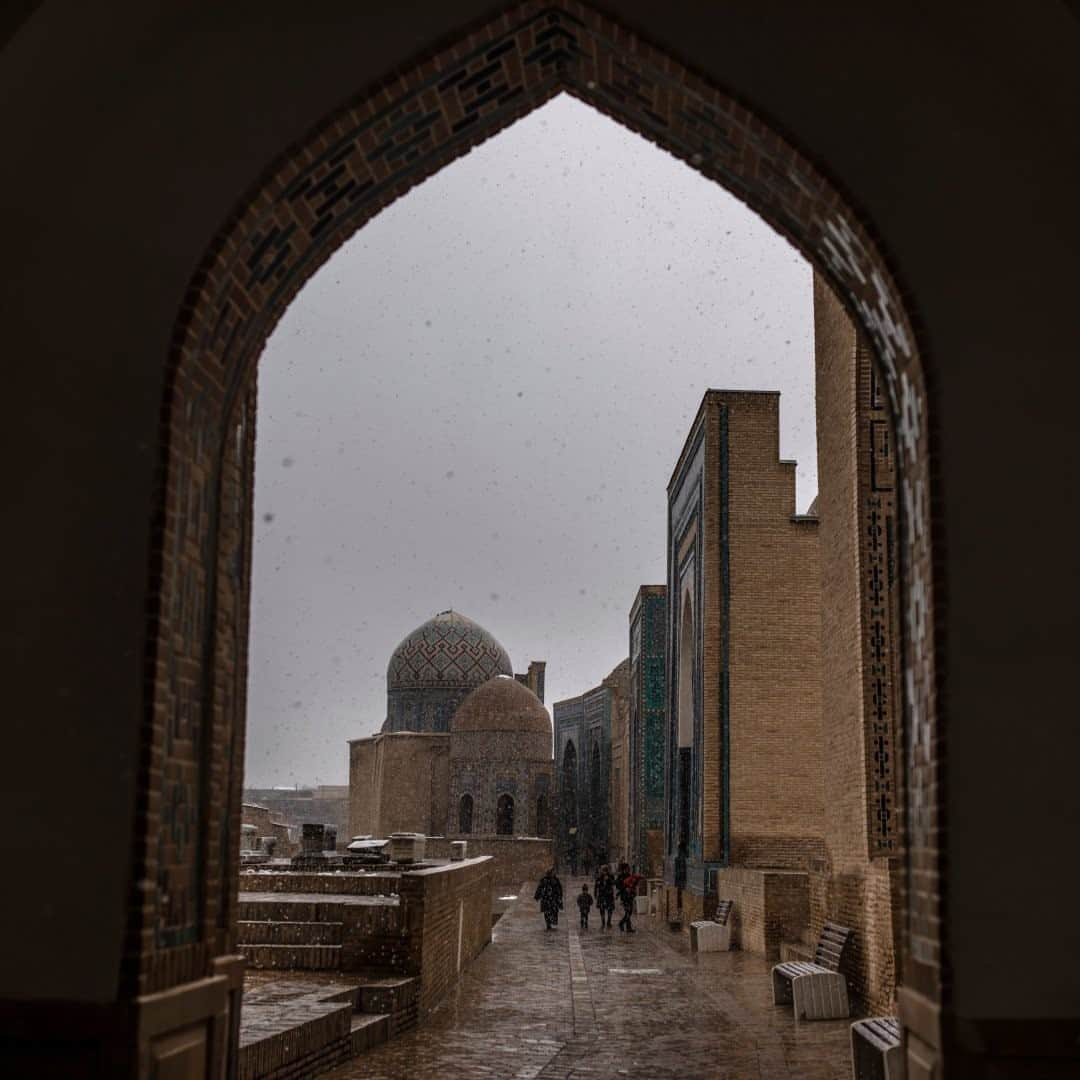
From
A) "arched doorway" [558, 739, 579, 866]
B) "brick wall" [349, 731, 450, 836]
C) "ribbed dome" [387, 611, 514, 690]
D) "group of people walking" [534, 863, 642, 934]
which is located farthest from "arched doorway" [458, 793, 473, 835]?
"group of people walking" [534, 863, 642, 934]

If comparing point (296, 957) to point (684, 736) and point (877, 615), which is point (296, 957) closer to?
point (877, 615)

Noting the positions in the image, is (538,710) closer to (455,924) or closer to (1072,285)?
(455,924)

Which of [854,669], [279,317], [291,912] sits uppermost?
[279,317]

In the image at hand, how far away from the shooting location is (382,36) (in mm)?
4375

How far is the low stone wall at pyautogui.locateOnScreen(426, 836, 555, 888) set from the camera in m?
33.3

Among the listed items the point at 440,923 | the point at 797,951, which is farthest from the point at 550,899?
the point at 440,923

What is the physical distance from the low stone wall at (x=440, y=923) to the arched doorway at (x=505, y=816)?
22.9 metres

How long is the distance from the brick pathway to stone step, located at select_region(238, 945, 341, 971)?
0.82 metres

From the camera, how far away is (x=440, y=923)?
35.3 ft

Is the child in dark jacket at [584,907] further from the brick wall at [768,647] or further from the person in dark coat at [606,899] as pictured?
the brick wall at [768,647]

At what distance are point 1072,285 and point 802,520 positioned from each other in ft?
46.8

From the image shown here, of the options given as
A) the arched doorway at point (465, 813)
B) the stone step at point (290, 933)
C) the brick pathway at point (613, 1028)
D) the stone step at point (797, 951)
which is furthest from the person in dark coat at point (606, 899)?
the arched doorway at point (465, 813)

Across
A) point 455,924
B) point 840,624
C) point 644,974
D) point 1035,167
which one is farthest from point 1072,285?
point 644,974

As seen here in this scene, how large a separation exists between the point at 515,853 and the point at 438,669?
10.1m
